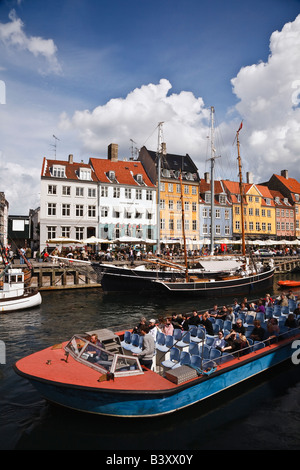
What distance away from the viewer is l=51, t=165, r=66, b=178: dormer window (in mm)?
43188

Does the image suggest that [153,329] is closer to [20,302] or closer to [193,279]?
[20,302]

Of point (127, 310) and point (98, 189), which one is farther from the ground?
point (98, 189)

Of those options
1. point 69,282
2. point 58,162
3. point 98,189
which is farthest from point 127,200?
point 69,282

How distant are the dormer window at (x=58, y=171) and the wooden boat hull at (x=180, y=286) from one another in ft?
67.1

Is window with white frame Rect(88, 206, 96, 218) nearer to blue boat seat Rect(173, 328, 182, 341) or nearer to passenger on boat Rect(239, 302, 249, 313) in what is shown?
passenger on boat Rect(239, 302, 249, 313)

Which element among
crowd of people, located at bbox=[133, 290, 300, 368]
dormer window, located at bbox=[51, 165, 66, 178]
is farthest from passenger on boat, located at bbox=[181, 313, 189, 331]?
dormer window, located at bbox=[51, 165, 66, 178]

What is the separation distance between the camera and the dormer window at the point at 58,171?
1700 inches

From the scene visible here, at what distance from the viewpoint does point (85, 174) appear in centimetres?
4519

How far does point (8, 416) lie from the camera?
29.0 feet

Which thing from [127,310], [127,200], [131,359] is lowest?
[127,310]

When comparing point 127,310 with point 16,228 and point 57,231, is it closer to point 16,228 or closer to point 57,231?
point 57,231

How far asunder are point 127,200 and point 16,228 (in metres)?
23.7

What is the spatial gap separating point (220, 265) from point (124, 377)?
24.8 m
